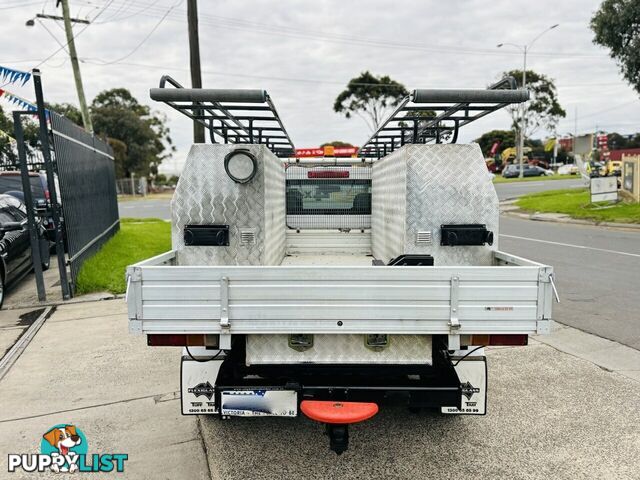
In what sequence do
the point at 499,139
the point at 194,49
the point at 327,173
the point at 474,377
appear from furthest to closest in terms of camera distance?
the point at 499,139 → the point at 194,49 → the point at 327,173 → the point at 474,377

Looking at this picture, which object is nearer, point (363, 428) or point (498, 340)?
point (498, 340)

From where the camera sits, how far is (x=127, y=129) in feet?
160

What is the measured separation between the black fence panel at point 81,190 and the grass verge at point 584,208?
1624 cm

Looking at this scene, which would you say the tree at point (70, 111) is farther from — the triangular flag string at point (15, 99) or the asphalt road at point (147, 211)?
the triangular flag string at point (15, 99)

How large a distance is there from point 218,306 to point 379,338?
1001 mm

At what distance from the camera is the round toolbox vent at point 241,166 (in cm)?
377

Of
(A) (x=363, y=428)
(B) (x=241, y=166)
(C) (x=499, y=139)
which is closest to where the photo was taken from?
(A) (x=363, y=428)

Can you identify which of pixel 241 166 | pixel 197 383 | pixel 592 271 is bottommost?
pixel 592 271

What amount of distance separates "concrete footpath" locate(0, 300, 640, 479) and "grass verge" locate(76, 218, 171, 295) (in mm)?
2952

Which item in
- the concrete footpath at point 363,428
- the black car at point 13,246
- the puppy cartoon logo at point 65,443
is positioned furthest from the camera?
the black car at point 13,246

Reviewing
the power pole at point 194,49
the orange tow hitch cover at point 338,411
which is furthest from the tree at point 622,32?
the orange tow hitch cover at point 338,411

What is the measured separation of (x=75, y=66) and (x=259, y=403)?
16.6 meters

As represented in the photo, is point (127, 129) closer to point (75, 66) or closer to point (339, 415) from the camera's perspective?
point (75, 66)

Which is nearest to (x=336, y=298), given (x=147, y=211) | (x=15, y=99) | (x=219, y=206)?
(x=219, y=206)
